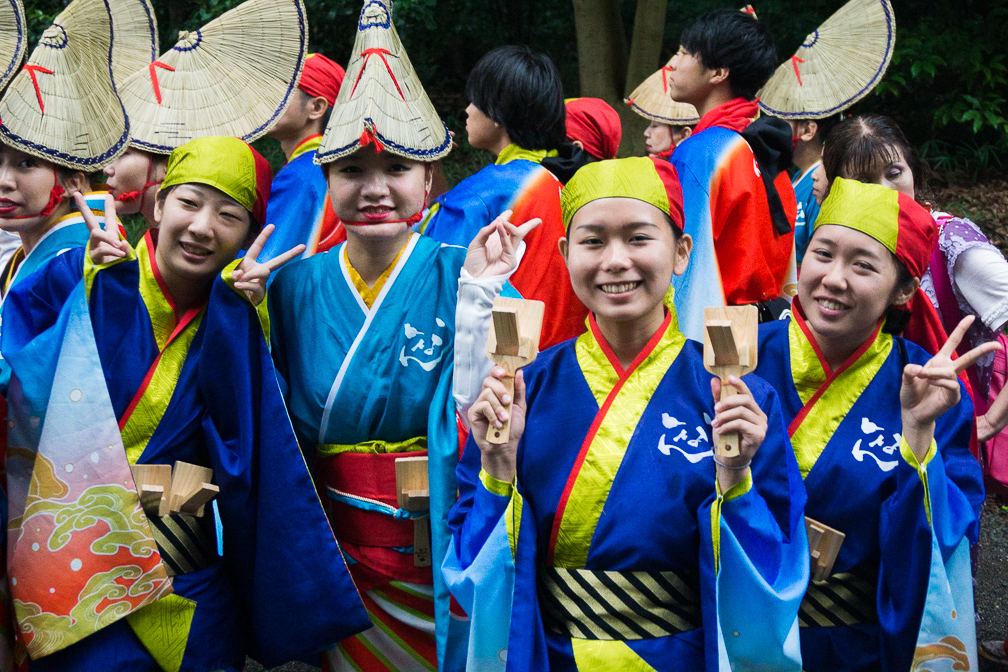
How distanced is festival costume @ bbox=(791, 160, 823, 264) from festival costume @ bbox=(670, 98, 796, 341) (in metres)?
0.50

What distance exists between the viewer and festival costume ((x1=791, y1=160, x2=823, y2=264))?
4.57 meters

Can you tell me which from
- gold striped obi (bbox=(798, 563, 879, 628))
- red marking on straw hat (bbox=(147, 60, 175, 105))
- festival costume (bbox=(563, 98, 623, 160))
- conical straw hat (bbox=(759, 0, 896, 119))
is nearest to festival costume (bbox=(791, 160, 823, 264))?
conical straw hat (bbox=(759, 0, 896, 119))

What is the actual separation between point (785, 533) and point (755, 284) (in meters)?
1.87

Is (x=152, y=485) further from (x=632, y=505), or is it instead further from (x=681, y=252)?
(x=681, y=252)

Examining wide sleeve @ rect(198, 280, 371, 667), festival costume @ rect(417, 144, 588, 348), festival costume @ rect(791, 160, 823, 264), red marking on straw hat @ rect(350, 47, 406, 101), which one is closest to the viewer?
wide sleeve @ rect(198, 280, 371, 667)

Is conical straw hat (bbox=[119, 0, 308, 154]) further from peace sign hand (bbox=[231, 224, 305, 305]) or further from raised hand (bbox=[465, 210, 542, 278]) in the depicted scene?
raised hand (bbox=[465, 210, 542, 278])

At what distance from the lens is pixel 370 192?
9.14ft

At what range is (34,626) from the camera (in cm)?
255

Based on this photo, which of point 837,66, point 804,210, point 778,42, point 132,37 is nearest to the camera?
point 132,37

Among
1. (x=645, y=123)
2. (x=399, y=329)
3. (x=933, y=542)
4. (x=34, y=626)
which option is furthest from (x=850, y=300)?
(x=645, y=123)

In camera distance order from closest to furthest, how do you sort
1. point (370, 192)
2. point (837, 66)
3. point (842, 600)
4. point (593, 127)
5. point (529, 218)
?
point (842, 600) → point (370, 192) → point (529, 218) → point (837, 66) → point (593, 127)

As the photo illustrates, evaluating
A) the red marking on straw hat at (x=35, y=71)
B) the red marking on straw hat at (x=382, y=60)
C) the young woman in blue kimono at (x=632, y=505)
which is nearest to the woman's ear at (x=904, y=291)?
the young woman in blue kimono at (x=632, y=505)

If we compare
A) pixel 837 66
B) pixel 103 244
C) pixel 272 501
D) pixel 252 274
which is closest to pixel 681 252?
pixel 252 274

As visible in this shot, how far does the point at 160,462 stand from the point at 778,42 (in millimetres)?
8491
